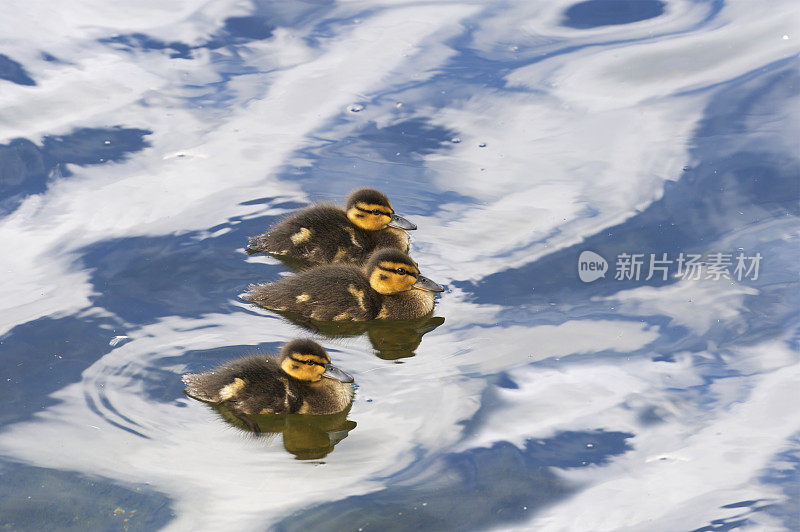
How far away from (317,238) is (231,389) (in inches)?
52.9

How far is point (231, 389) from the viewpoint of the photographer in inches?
150

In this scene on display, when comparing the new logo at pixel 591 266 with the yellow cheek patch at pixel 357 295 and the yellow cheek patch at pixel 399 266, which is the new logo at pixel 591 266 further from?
the yellow cheek patch at pixel 357 295

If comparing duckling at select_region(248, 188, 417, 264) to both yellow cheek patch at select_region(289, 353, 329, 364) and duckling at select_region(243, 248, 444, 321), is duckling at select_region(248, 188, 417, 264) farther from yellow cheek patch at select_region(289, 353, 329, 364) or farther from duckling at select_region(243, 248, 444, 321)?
yellow cheek patch at select_region(289, 353, 329, 364)

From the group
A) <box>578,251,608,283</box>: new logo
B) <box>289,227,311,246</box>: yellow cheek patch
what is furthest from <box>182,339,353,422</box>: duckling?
<box>578,251,608,283</box>: new logo

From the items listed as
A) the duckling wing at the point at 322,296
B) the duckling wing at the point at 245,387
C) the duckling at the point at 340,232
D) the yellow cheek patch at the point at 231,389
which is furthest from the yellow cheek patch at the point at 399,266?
the yellow cheek patch at the point at 231,389

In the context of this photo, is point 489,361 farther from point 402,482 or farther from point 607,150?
point 607,150

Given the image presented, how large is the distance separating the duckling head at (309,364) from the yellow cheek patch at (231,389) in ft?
0.66

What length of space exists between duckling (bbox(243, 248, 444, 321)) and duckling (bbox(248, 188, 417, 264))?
0.31 metres

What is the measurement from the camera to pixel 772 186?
5539mm

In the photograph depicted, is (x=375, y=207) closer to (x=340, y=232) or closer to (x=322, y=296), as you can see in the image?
(x=340, y=232)

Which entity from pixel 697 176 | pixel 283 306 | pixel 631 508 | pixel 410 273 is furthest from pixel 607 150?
pixel 631 508

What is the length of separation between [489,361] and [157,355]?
1.32 meters

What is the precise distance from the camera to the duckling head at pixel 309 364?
3922mm

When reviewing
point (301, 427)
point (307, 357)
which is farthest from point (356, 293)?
point (301, 427)
